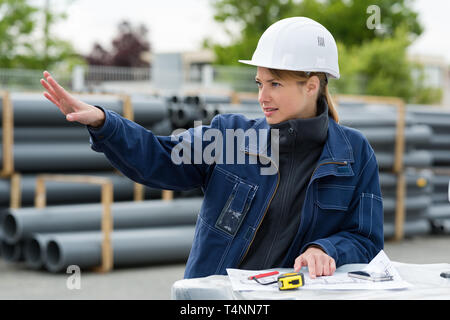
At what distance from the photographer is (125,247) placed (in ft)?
26.0

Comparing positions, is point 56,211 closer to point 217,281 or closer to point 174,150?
point 174,150

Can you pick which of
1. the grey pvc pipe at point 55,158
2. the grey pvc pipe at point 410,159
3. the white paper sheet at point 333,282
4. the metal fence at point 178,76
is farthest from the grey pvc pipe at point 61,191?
the metal fence at point 178,76

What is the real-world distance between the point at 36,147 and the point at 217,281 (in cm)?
697

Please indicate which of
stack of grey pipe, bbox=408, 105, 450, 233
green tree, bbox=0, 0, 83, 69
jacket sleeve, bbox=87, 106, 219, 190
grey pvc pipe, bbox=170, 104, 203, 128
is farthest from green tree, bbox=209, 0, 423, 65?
jacket sleeve, bbox=87, 106, 219, 190

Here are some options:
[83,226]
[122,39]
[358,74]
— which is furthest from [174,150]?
[122,39]

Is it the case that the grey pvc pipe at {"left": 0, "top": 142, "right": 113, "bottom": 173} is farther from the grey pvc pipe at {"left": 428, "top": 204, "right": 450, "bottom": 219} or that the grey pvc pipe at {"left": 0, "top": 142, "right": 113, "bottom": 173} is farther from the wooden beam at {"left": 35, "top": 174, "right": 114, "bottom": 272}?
the grey pvc pipe at {"left": 428, "top": 204, "right": 450, "bottom": 219}

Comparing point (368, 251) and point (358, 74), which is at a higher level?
point (358, 74)

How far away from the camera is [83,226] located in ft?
26.2

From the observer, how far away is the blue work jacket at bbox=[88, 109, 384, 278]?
2.63 meters

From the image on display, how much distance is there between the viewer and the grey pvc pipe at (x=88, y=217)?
7809 mm

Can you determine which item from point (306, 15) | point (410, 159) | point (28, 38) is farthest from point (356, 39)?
point (410, 159)

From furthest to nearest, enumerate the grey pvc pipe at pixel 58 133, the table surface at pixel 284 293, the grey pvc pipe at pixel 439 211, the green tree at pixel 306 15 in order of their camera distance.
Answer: the green tree at pixel 306 15, the grey pvc pipe at pixel 439 211, the grey pvc pipe at pixel 58 133, the table surface at pixel 284 293

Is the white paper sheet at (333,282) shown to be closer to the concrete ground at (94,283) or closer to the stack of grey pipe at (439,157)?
the concrete ground at (94,283)

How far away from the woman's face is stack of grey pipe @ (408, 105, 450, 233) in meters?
9.29
